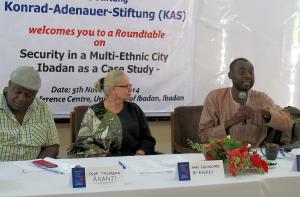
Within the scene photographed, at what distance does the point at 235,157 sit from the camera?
7.58ft

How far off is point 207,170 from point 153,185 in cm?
30

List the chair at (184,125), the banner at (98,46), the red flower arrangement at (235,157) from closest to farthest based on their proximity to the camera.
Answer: the red flower arrangement at (235,157), the banner at (98,46), the chair at (184,125)

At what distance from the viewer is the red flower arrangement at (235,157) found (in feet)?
7.61

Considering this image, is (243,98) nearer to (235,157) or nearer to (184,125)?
(184,125)

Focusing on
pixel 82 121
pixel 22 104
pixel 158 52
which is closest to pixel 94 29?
pixel 158 52

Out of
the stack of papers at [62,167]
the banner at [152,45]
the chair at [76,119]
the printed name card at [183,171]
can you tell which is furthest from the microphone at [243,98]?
the stack of papers at [62,167]

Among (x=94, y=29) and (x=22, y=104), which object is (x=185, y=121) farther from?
(x=22, y=104)

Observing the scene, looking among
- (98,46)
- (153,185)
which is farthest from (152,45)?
(153,185)

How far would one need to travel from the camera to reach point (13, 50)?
3.64 m

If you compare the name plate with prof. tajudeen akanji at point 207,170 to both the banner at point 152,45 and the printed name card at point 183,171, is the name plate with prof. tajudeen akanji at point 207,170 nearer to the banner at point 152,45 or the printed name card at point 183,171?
the printed name card at point 183,171

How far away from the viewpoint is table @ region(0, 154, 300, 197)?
6.56 ft

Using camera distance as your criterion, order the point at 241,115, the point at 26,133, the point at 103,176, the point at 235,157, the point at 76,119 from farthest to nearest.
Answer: the point at 76,119 < the point at 241,115 < the point at 26,133 < the point at 235,157 < the point at 103,176

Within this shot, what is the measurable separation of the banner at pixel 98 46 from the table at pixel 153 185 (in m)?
1.43

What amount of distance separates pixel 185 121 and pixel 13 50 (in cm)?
150
